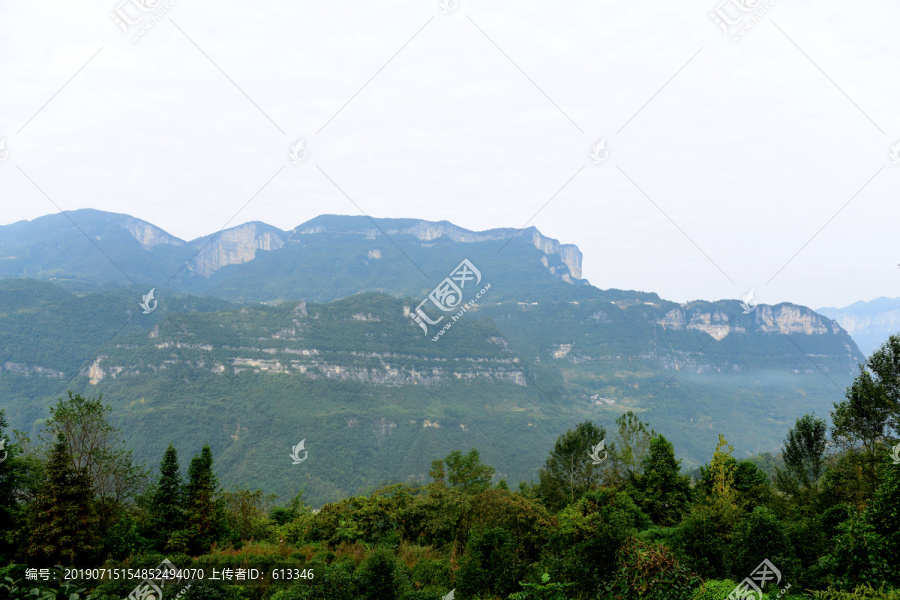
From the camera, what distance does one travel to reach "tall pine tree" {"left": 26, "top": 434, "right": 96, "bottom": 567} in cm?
989

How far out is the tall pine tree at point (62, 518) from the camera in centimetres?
989

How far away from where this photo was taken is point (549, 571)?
25.0 feet

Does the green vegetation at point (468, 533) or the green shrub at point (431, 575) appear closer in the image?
the green vegetation at point (468, 533)

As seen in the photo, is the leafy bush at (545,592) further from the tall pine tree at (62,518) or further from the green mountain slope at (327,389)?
the green mountain slope at (327,389)

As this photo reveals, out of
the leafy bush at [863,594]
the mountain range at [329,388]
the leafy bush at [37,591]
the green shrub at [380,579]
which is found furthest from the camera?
the mountain range at [329,388]

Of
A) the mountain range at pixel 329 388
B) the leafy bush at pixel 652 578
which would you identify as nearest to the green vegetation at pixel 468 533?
the leafy bush at pixel 652 578

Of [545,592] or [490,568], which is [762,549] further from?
[490,568]

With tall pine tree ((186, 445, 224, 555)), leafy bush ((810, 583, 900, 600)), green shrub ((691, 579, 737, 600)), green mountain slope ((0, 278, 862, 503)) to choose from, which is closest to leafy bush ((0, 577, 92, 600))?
tall pine tree ((186, 445, 224, 555))

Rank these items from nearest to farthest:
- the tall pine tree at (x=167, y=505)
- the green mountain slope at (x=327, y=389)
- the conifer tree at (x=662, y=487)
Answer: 1. the tall pine tree at (x=167, y=505)
2. the conifer tree at (x=662, y=487)
3. the green mountain slope at (x=327, y=389)

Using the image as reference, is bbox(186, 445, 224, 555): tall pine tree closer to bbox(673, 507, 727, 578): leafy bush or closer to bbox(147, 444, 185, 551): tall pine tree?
bbox(147, 444, 185, 551): tall pine tree

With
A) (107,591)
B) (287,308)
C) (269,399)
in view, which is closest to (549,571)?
(107,591)

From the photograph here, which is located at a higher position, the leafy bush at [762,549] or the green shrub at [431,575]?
the leafy bush at [762,549]

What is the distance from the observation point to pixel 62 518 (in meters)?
10.1

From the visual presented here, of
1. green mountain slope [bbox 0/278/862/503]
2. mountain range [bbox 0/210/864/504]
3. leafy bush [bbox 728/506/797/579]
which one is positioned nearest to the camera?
leafy bush [bbox 728/506/797/579]
